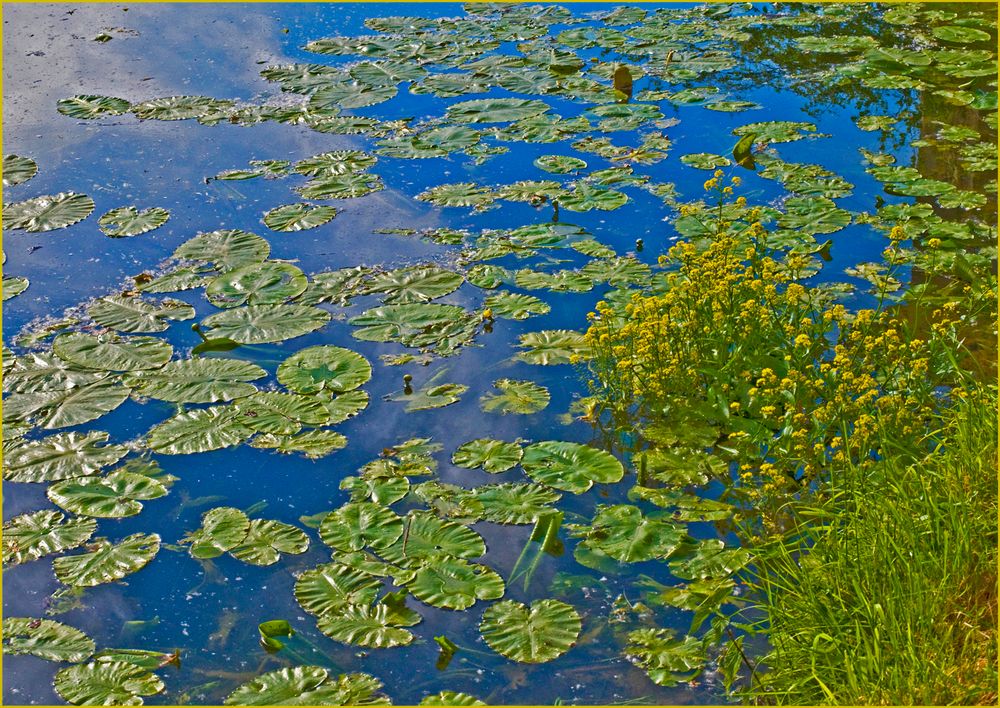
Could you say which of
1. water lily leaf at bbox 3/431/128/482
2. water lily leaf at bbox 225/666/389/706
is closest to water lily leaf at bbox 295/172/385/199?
water lily leaf at bbox 3/431/128/482

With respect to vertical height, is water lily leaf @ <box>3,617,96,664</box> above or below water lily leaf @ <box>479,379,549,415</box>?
below

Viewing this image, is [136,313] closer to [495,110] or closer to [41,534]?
[41,534]

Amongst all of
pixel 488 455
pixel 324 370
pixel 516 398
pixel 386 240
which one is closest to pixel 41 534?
pixel 324 370

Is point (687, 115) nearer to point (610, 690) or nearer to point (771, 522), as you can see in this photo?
point (771, 522)

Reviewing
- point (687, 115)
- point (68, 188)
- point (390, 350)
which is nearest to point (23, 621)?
point (390, 350)

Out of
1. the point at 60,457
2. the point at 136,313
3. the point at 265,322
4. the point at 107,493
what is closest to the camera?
the point at 107,493

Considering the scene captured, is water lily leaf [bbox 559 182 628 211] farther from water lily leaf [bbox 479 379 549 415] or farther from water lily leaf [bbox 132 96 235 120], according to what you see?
water lily leaf [bbox 132 96 235 120]
